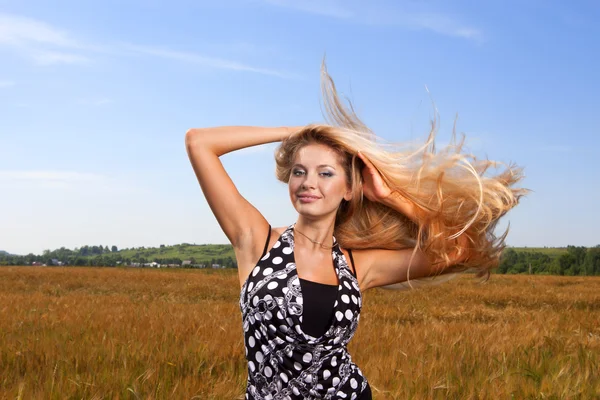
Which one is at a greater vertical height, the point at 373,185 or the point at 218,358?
the point at 373,185

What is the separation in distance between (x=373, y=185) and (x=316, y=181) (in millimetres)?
402

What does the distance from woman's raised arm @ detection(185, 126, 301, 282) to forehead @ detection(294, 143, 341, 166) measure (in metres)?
0.16

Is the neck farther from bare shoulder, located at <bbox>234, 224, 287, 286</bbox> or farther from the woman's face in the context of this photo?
bare shoulder, located at <bbox>234, 224, 287, 286</bbox>

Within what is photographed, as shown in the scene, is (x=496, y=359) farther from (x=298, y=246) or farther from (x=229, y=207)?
(x=229, y=207)

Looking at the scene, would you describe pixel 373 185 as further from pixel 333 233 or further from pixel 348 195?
pixel 333 233

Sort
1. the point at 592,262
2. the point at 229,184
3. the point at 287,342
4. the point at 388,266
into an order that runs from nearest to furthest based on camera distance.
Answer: the point at 287,342
the point at 229,184
the point at 388,266
the point at 592,262

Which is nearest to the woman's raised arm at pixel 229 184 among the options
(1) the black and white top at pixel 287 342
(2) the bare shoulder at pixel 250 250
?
(2) the bare shoulder at pixel 250 250

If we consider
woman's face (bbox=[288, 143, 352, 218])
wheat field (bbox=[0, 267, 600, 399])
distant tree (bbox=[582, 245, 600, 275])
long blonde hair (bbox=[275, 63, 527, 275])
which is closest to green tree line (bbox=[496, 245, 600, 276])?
distant tree (bbox=[582, 245, 600, 275])

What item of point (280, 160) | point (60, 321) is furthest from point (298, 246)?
point (60, 321)

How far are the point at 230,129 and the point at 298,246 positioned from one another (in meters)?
0.75

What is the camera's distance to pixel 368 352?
5.61 metres

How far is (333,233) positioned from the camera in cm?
383

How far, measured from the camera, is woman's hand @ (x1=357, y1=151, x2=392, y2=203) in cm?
363

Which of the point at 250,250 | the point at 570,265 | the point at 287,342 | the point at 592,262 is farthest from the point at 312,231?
the point at 592,262
